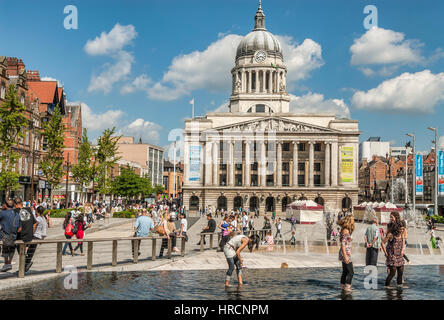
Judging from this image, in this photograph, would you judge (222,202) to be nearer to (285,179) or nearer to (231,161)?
(231,161)

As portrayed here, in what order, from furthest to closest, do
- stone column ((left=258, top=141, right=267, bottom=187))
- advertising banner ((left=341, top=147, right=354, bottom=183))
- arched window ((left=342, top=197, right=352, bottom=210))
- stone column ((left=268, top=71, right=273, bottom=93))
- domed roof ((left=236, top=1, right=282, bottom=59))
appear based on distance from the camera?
domed roof ((left=236, top=1, right=282, bottom=59)) < stone column ((left=268, top=71, right=273, bottom=93)) < stone column ((left=258, top=141, right=267, bottom=187)) < arched window ((left=342, top=197, right=352, bottom=210)) < advertising banner ((left=341, top=147, right=354, bottom=183))

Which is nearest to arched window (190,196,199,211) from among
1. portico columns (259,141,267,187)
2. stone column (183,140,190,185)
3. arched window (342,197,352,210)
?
stone column (183,140,190,185)

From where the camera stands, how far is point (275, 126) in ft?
309

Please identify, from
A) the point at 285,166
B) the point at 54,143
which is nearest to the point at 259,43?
the point at 285,166

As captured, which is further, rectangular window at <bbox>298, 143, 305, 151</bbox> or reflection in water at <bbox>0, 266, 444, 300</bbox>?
rectangular window at <bbox>298, 143, 305, 151</bbox>

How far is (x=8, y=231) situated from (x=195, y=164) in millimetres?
79226

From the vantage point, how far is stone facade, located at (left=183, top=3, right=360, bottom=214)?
92375 mm

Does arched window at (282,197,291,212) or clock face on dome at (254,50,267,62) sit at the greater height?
clock face on dome at (254,50,267,62)

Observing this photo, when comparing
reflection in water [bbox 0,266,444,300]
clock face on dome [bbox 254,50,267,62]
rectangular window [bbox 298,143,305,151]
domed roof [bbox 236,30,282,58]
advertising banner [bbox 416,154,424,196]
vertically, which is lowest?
reflection in water [bbox 0,266,444,300]

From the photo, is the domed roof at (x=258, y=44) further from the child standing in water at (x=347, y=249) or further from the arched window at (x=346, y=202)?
the child standing in water at (x=347, y=249)

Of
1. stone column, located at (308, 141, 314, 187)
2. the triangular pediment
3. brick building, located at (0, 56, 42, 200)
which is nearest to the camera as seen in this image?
brick building, located at (0, 56, 42, 200)

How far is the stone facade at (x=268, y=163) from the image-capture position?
92375 mm

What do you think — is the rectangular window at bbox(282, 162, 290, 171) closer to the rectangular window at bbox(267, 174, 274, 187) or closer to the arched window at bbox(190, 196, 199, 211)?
the rectangular window at bbox(267, 174, 274, 187)
